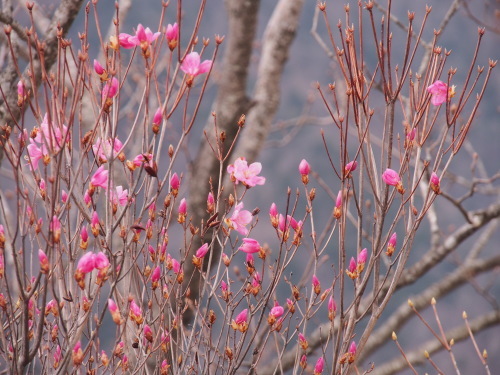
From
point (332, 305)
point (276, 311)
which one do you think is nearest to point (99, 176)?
point (276, 311)

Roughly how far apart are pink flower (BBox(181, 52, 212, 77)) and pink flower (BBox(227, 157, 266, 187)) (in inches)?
11.7

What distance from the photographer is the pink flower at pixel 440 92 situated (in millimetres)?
1367

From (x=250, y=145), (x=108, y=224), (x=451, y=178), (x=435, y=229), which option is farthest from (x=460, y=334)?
(x=108, y=224)

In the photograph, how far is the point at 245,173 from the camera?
1.49 metres

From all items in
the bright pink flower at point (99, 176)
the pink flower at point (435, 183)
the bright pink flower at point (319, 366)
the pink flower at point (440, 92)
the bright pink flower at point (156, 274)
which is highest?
the pink flower at point (440, 92)

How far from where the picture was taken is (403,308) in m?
3.26

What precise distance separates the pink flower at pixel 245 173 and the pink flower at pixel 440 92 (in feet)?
1.57

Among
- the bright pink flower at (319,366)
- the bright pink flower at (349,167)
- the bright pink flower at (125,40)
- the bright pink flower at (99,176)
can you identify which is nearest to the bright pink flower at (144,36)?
the bright pink flower at (125,40)

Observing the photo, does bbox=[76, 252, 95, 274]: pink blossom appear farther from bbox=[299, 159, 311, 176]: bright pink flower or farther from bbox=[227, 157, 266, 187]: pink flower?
bbox=[299, 159, 311, 176]: bright pink flower

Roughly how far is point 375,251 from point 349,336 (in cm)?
21

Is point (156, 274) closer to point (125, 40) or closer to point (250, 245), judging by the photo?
point (250, 245)

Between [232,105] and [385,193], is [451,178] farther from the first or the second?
[385,193]

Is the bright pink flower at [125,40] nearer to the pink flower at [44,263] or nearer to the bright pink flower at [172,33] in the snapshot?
the bright pink flower at [172,33]

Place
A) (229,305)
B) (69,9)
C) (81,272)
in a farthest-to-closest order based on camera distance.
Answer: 1. (69,9)
2. (229,305)
3. (81,272)
